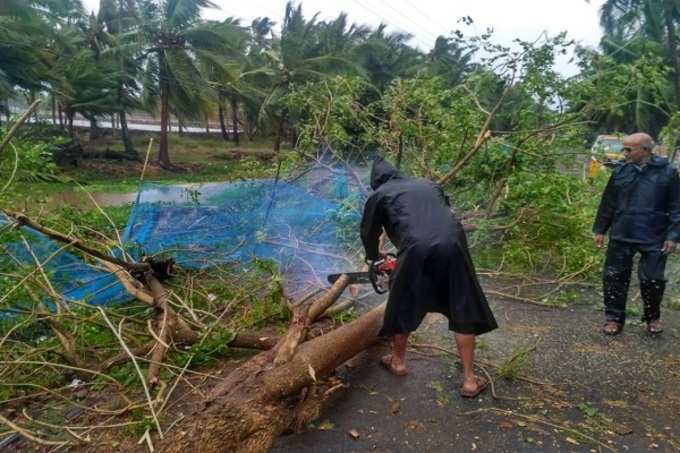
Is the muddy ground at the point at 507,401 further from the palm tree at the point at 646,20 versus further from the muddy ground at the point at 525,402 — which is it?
the palm tree at the point at 646,20

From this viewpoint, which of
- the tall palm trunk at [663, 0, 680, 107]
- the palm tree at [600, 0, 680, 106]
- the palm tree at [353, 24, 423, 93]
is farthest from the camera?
the palm tree at [353, 24, 423, 93]

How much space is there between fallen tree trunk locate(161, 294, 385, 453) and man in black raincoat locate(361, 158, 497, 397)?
1.26 feet

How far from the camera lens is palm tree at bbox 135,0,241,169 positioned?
1855 cm

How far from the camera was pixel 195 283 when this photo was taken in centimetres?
470

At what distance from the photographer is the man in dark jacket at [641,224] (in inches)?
139

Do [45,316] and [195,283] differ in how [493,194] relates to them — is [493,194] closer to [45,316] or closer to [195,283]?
[195,283]

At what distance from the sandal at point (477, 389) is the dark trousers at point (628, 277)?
1395 millimetres

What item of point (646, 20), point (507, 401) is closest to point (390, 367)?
point (507, 401)

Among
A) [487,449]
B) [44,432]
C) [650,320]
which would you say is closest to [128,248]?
[44,432]

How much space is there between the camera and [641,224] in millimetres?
3588

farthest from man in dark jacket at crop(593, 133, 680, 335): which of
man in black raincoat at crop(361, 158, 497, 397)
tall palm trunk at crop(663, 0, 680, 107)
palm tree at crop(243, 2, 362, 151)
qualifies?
tall palm trunk at crop(663, 0, 680, 107)

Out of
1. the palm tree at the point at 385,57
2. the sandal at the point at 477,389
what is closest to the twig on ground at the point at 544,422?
the sandal at the point at 477,389

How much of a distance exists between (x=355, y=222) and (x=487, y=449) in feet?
9.79

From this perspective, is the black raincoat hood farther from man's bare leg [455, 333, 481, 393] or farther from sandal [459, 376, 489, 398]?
sandal [459, 376, 489, 398]
